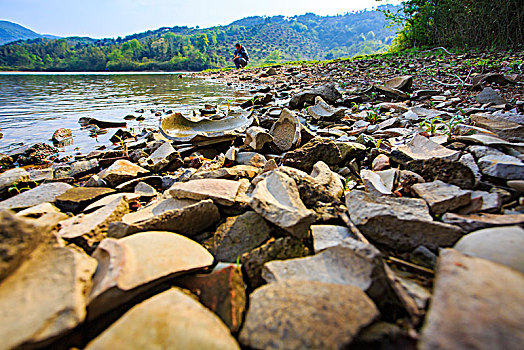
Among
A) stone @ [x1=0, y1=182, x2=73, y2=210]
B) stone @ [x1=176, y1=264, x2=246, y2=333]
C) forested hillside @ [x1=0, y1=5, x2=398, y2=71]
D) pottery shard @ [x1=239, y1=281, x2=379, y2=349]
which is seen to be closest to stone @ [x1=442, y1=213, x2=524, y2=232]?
pottery shard @ [x1=239, y1=281, x2=379, y2=349]

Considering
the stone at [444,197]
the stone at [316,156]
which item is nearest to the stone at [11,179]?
the stone at [316,156]

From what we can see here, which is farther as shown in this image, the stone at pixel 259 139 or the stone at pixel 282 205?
the stone at pixel 259 139

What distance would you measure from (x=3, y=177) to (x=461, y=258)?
3.56 m

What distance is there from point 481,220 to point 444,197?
234 mm

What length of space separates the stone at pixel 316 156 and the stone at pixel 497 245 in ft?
4.25

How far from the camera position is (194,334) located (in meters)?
0.76

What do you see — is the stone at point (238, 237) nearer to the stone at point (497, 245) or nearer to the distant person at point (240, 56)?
the stone at point (497, 245)

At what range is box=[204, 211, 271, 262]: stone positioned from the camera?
127 cm

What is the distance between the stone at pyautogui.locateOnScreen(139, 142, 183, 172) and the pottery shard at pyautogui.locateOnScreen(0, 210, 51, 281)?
1.68m

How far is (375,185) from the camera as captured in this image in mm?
1651

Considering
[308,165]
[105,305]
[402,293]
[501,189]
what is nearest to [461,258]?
[402,293]

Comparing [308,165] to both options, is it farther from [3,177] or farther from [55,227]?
[3,177]

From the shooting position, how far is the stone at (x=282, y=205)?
1232 mm

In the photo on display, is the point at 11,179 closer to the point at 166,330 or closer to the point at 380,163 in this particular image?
the point at 166,330
